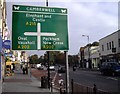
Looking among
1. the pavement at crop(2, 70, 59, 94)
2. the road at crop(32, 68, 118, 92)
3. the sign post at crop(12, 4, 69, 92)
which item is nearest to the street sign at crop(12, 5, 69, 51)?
the sign post at crop(12, 4, 69, 92)

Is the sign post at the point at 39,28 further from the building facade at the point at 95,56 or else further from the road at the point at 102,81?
the building facade at the point at 95,56

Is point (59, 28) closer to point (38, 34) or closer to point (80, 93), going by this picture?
point (38, 34)

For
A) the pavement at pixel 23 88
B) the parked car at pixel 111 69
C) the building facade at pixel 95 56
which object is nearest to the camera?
the pavement at pixel 23 88

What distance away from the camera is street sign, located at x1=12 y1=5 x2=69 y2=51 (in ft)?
31.3

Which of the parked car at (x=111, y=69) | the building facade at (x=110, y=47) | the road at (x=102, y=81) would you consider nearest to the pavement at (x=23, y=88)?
the road at (x=102, y=81)

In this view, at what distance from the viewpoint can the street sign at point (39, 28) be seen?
9539 mm

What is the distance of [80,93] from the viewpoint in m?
12.5

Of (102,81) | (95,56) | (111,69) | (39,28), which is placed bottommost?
(102,81)

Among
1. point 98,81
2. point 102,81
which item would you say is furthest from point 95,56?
point 98,81

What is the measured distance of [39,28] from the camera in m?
9.67

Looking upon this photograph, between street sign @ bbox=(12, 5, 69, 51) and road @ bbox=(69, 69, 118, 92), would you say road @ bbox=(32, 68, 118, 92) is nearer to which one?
road @ bbox=(69, 69, 118, 92)

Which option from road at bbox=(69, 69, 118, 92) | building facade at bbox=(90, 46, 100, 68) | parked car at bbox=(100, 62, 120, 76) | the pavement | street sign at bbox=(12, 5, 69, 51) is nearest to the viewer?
street sign at bbox=(12, 5, 69, 51)

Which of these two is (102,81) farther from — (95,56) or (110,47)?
(95,56)

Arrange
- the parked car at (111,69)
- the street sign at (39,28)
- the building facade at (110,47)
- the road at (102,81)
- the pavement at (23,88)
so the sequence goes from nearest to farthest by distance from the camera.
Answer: the street sign at (39,28) → the pavement at (23,88) → the road at (102,81) → the parked car at (111,69) → the building facade at (110,47)
